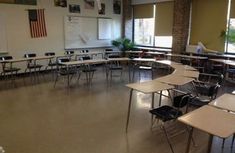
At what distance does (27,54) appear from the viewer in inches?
309

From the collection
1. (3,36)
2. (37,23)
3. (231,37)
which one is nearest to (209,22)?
(231,37)

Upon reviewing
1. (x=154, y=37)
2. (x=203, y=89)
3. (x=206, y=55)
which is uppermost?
(x=154, y=37)

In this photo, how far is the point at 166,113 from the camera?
10.4 feet

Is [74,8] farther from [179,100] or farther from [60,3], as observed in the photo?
[179,100]

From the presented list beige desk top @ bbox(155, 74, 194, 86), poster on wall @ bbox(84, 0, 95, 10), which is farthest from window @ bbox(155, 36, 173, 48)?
beige desk top @ bbox(155, 74, 194, 86)

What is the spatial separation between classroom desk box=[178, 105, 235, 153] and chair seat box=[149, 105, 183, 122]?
622 millimetres

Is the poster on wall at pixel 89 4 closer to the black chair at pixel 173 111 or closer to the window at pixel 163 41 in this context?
the window at pixel 163 41

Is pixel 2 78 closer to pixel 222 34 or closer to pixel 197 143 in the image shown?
pixel 197 143

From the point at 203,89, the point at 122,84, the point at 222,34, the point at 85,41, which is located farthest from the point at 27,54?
the point at 222,34

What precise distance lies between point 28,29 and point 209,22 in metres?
6.47

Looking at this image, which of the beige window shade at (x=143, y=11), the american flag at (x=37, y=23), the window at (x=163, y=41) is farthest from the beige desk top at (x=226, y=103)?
the beige window shade at (x=143, y=11)

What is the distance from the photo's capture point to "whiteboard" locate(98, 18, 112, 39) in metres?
10.0

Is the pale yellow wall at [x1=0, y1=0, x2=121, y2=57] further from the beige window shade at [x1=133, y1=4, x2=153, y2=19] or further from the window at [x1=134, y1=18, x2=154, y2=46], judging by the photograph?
the window at [x1=134, y1=18, x2=154, y2=46]

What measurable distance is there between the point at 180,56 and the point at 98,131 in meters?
5.41
